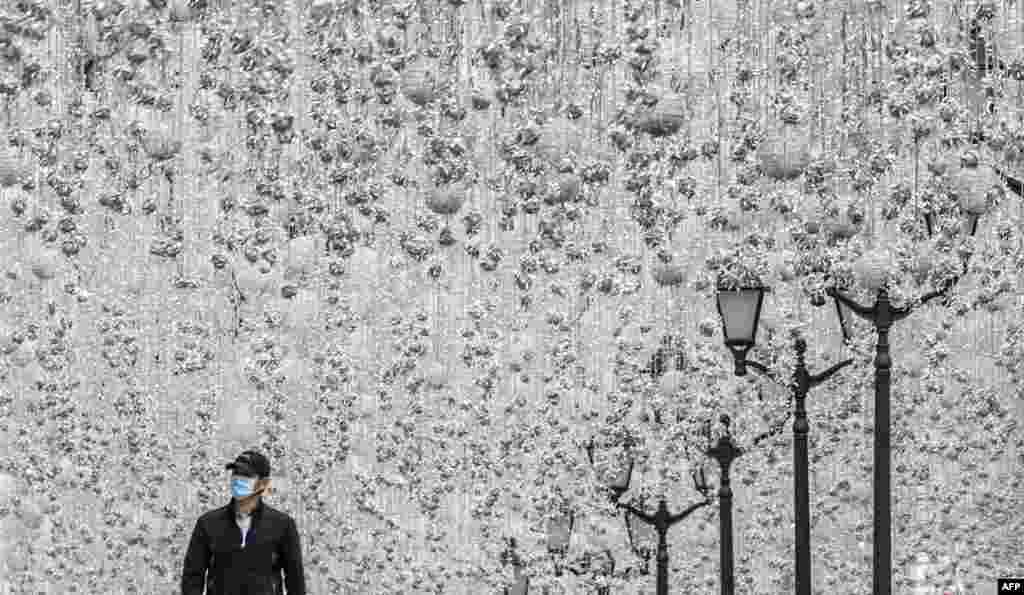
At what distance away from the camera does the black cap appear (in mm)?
6672

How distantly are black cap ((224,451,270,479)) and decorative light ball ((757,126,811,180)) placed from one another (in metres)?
2.26

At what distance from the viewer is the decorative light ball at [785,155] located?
5879 mm

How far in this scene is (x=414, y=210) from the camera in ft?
31.8

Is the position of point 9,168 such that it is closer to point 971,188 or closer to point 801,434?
point 971,188

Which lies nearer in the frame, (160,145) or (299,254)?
(160,145)

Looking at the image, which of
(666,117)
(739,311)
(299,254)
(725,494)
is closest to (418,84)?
(666,117)

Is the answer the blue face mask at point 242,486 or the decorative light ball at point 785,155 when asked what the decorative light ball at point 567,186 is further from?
the blue face mask at point 242,486

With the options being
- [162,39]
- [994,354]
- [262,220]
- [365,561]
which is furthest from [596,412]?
[162,39]

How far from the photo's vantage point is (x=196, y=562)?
275 inches

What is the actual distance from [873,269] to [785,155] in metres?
2.53

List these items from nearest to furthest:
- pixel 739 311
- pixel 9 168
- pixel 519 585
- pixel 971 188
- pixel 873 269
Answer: pixel 971 188 < pixel 9 168 < pixel 873 269 < pixel 739 311 < pixel 519 585

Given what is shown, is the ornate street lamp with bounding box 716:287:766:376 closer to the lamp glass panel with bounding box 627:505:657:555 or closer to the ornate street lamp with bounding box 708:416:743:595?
the ornate street lamp with bounding box 708:416:743:595

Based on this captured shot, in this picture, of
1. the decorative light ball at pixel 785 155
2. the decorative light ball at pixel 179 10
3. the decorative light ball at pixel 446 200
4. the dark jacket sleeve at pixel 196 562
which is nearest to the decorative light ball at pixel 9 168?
the decorative light ball at pixel 179 10

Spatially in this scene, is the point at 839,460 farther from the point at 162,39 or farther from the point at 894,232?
the point at 162,39
